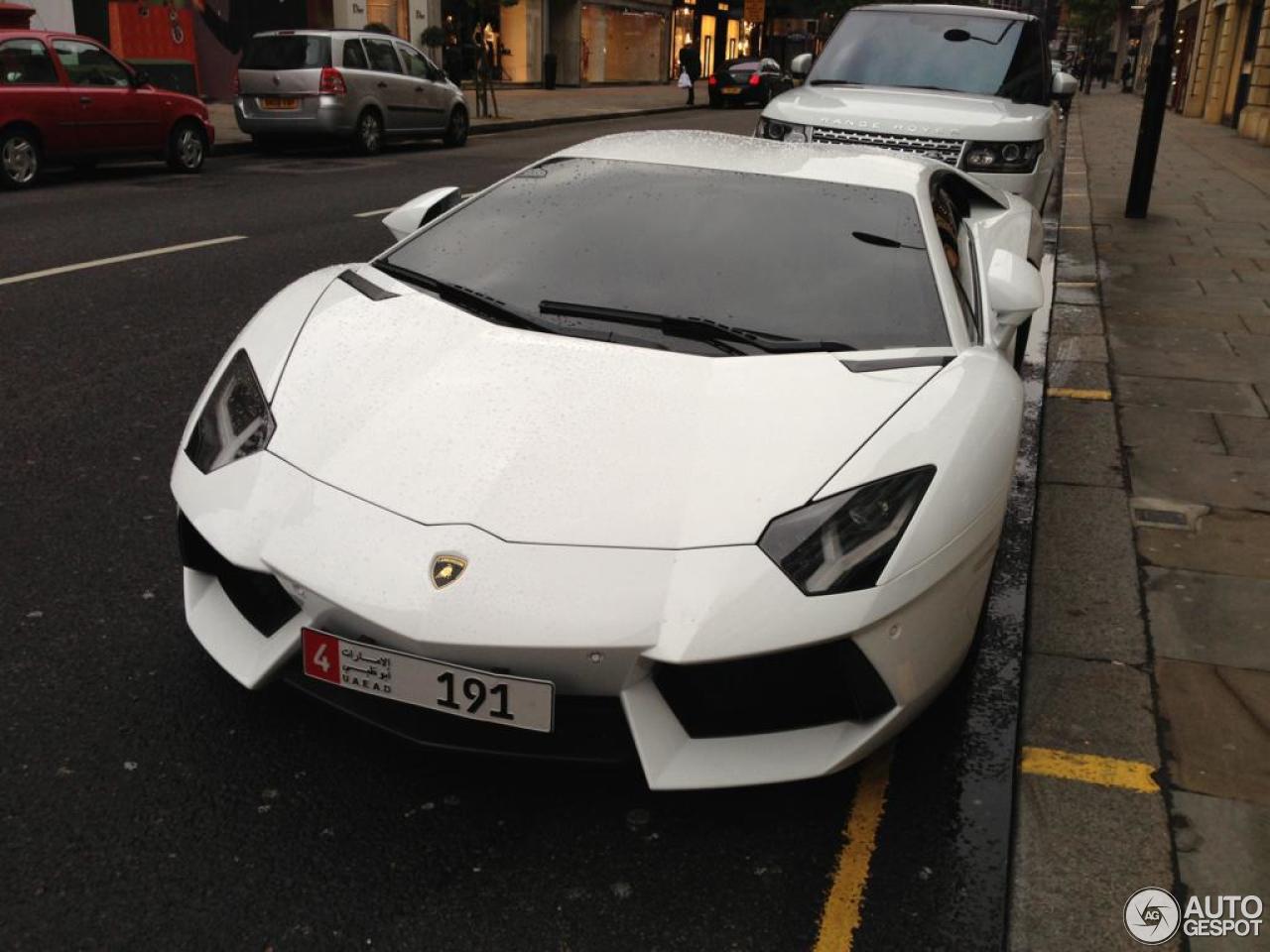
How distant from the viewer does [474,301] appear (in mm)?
3229

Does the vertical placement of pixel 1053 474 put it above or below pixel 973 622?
below

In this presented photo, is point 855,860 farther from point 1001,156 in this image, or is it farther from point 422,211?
point 1001,156

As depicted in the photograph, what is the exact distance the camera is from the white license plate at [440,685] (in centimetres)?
224

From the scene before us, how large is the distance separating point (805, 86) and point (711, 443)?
6663 mm

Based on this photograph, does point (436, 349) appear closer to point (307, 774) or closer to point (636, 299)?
point (636, 299)

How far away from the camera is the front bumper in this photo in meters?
2.22

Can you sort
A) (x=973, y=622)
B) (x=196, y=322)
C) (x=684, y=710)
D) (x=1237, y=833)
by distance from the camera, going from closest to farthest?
1. (x=684, y=710)
2. (x=1237, y=833)
3. (x=973, y=622)
4. (x=196, y=322)

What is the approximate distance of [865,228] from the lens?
345 centimetres

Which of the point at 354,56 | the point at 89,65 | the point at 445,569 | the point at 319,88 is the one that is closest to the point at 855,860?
the point at 445,569

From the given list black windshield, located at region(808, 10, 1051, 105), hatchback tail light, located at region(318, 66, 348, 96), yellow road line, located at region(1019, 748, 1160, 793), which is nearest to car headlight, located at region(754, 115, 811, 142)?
black windshield, located at region(808, 10, 1051, 105)

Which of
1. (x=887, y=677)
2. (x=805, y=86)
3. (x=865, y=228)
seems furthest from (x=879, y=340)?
(x=805, y=86)

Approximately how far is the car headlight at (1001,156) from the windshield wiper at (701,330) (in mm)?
4990

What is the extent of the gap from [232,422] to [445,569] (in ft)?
2.83

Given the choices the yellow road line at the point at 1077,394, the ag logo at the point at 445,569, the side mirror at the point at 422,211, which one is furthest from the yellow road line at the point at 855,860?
the yellow road line at the point at 1077,394
